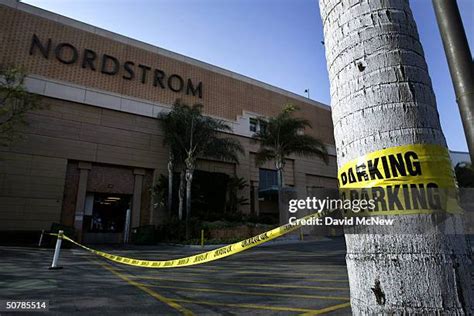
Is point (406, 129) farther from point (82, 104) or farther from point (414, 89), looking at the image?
point (82, 104)

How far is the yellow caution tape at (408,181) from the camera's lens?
113 centimetres

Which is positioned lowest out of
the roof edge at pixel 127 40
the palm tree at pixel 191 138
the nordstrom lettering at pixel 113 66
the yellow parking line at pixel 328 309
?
the yellow parking line at pixel 328 309

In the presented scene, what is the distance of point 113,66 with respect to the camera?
22.0 metres

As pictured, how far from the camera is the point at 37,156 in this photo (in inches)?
713

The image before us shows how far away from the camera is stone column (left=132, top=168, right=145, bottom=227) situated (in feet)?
68.7

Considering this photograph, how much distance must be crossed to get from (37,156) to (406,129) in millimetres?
21708

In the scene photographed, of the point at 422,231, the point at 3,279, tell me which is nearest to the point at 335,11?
the point at 422,231

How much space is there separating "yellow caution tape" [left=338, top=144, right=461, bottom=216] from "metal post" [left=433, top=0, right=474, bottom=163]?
69 cm

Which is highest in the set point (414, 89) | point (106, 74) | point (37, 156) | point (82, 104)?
point (106, 74)

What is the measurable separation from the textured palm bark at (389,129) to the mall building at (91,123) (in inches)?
776

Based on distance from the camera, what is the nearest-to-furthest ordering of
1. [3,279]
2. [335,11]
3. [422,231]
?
[422,231], [335,11], [3,279]

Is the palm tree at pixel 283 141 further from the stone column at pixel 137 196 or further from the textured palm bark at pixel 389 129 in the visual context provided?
the textured palm bark at pixel 389 129

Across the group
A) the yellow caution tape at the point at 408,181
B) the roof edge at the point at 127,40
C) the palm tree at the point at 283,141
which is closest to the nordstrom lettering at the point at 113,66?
the roof edge at the point at 127,40

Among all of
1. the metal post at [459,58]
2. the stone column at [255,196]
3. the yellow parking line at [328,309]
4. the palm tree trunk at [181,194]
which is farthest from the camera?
the stone column at [255,196]
